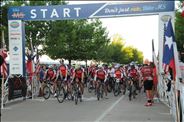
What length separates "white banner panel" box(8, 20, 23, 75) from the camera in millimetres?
24127

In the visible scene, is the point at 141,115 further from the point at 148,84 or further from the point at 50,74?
the point at 50,74

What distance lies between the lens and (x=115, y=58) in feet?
363

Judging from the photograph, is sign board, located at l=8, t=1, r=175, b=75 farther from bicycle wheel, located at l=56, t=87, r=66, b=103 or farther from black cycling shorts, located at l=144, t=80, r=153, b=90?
black cycling shorts, located at l=144, t=80, r=153, b=90

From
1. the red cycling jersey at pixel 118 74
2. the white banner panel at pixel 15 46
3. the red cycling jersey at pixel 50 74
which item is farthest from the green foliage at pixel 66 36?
the red cycling jersey at pixel 50 74

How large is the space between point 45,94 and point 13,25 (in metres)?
4.42

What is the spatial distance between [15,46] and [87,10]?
435 cm

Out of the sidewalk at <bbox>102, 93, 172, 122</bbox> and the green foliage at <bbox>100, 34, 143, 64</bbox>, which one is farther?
the green foliage at <bbox>100, 34, 143, 64</bbox>

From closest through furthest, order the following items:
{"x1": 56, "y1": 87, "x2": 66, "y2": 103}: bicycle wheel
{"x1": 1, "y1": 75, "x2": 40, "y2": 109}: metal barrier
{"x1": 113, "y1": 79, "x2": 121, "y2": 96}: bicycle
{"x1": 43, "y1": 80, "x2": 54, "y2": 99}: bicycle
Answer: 1. {"x1": 1, "y1": 75, "x2": 40, "y2": 109}: metal barrier
2. {"x1": 56, "y1": 87, "x2": 66, "y2": 103}: bicycle wheel
3. {"x1": 43, "y1": 80, "x2": 54, "y2": 99}: bicycle
4. {"x1": 113, "y1": 79, "x2": 121, "y2": 96}: bicycle

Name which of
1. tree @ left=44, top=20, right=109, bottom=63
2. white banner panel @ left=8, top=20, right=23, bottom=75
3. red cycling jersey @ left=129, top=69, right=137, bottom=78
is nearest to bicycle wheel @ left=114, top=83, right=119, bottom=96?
red cycling jersey @ left=129, top=69, right=137, bottom=78

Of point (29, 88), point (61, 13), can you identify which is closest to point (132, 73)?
point (61, 13)

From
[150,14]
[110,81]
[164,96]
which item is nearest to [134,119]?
[164,96]

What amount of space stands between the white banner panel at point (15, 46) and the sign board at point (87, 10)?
1.35 ft

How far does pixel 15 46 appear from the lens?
2428cm

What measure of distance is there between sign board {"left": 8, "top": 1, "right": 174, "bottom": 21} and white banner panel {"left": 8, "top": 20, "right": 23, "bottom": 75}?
0.41 m
